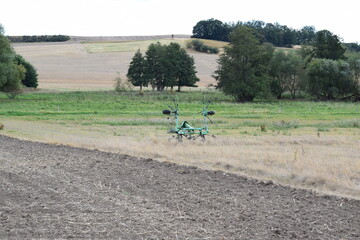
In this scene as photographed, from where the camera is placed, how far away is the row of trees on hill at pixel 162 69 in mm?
102500

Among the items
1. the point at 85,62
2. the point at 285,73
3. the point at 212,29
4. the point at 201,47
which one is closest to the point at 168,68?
the point at 285,73

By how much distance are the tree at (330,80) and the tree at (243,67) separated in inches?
282

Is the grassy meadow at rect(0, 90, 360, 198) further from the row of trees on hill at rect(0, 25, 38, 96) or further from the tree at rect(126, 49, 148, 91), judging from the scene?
the tree at rect(126, 49, 148, 91)

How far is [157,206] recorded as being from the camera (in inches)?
438

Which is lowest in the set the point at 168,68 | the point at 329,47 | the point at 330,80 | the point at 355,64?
the point at 168,68

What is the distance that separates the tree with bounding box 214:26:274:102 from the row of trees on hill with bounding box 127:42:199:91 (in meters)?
26.4

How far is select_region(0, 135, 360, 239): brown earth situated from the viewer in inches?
365

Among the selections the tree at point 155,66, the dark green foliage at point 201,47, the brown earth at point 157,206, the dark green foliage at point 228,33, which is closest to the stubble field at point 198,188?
the brown earth at point 157,206

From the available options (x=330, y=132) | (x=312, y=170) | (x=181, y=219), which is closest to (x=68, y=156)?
(x=312, y=170)

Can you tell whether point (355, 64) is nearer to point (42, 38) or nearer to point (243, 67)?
point (243, 67)

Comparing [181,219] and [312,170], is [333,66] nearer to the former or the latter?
[312,170]

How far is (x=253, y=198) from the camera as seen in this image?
1199cm

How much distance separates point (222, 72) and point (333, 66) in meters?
16.3

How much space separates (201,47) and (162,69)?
133ft
